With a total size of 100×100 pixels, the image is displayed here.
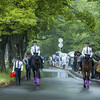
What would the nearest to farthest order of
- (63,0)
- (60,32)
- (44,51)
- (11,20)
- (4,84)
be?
(4,84) < (63,0) < (11,20) < (60,32) < (44,51)

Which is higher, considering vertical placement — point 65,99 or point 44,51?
point 44,51

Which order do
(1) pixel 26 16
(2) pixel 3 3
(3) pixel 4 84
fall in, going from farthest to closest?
(1) pixel 26 16 → (3) pixel 4 84 → (2) pixel 3 3

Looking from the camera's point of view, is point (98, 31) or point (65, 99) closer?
point (65, 99)

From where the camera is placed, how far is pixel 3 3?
1827 centimetres

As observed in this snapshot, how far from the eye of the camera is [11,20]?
26750 mm

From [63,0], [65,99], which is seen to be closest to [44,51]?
[63,0]

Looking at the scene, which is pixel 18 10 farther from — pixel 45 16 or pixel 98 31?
pixel 98 31

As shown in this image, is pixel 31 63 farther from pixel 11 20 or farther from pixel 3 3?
pixel 11 20

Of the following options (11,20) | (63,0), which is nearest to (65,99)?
(63,0)

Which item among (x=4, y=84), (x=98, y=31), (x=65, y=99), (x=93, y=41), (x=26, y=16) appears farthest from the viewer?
(x=93, y=41)

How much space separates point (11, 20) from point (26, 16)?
7.46 ft

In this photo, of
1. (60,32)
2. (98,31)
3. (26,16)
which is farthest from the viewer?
(60,32)

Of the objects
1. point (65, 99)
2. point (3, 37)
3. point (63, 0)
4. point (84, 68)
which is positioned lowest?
point (65, 99)

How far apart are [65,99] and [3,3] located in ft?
25.3
